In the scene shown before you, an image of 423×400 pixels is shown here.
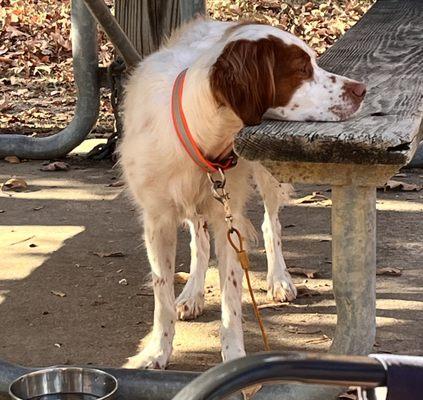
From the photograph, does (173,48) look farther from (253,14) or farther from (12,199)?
(253,14)

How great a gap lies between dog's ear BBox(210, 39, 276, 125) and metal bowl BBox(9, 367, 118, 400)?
984 millimetres

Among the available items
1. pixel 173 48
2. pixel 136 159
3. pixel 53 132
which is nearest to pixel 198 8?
pixel 173 48

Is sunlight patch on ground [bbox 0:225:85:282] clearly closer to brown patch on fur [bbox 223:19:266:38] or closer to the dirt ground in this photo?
the dirt ground

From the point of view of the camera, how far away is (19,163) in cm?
759

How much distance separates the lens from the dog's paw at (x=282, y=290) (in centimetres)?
522

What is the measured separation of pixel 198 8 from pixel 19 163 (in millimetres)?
2614

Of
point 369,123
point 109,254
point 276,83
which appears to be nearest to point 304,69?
point 276,83

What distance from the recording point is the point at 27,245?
5.90 metres

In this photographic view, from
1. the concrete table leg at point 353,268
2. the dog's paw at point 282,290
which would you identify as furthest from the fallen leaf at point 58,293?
the concrete table leg at point 353,268

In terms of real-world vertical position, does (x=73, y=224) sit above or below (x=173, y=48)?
below

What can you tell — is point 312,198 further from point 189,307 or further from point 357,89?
point 357,89

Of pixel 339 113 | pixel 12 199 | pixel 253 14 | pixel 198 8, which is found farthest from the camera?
pixel 253 14

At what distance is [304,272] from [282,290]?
1.14 ft

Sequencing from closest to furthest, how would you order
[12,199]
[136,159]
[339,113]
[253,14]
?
[339,113] → [136,159] → [12,199] → [253,14]
